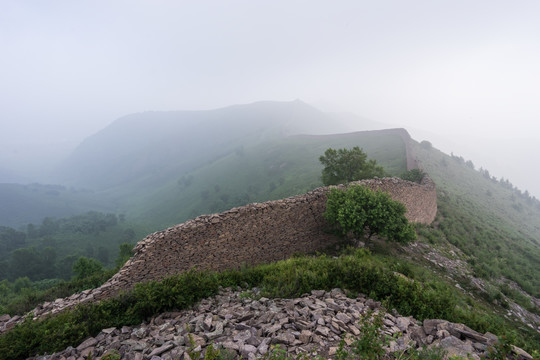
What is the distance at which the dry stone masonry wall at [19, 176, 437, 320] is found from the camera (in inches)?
421

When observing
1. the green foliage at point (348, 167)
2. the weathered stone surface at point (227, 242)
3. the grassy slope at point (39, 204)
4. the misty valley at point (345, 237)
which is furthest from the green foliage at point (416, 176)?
the grassy slope at point (39, 204)

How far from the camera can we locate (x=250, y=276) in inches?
388

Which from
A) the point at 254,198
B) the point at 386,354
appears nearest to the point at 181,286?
the point at 386,354

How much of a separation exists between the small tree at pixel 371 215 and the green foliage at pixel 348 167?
380 inches

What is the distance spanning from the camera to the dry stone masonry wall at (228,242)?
10.7 meters

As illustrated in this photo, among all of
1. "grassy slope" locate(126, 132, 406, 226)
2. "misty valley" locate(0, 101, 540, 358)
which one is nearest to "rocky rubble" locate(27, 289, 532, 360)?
"misty valley" locate(0, 101, 540, 358)

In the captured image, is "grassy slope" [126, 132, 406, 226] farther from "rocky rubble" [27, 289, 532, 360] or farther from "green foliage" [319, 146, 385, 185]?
→ "rocky rubble" [27, 289, 532, 360]

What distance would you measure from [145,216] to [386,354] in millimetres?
127097

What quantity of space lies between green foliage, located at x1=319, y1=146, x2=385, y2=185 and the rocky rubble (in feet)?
54.5

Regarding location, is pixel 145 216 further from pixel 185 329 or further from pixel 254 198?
pixel 185 329

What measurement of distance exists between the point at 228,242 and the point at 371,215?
298 inches

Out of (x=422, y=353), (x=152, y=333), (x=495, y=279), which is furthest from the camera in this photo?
(x=495, y=279)

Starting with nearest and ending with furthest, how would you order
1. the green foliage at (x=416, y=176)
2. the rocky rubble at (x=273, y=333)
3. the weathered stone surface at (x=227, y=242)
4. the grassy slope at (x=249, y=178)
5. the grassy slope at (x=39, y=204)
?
the rocky rubble at (x=273, y=333) < the weathered stone surface at (x=227, y=242) < the green foliage at (x=416, y=176) < the grassy slope at (x=249, y=178) < the grassy slope at (x=39, y=204)

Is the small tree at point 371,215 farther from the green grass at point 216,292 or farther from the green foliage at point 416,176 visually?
the green foliage at point 416,176
